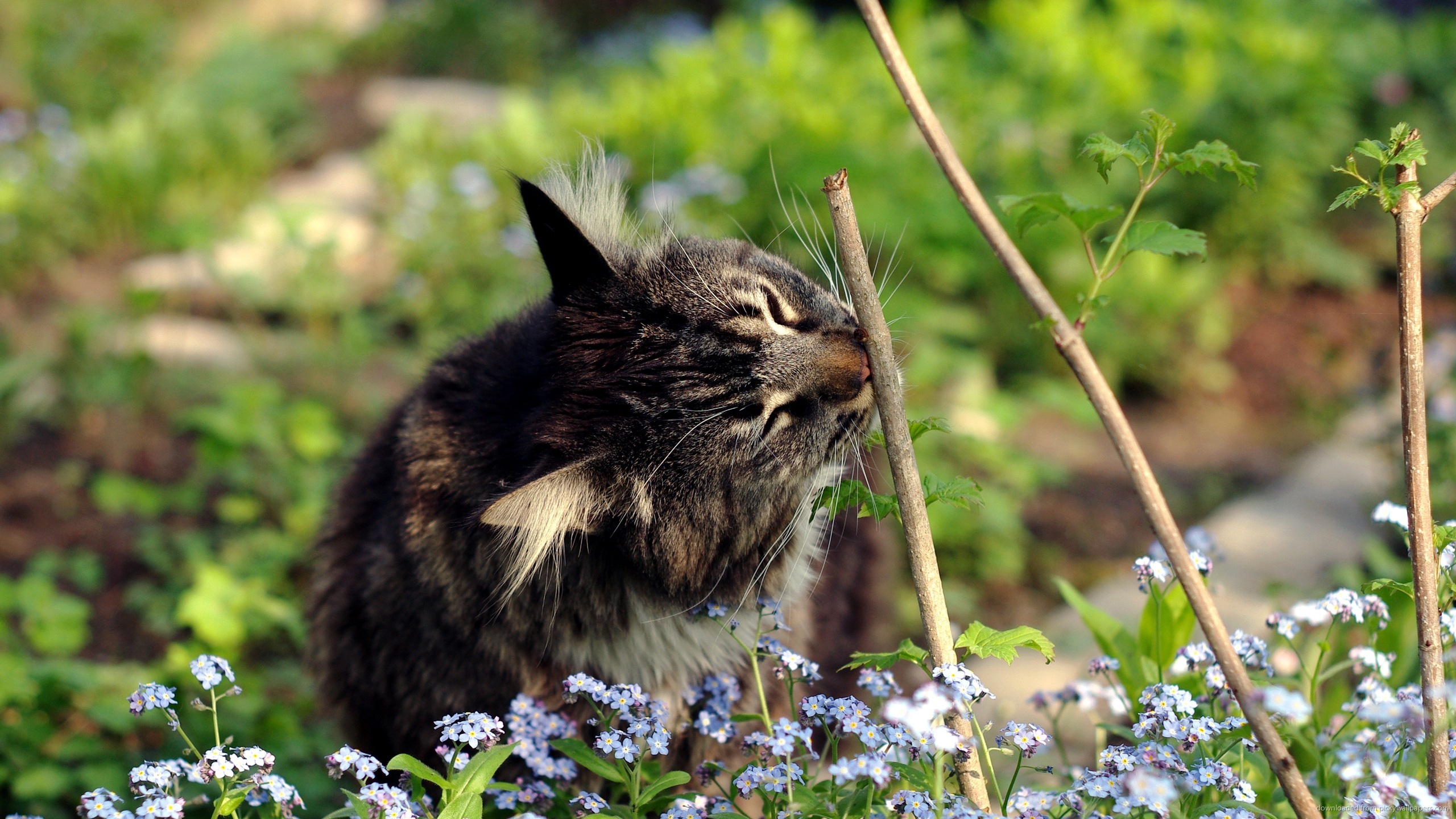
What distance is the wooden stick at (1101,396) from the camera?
1.24m

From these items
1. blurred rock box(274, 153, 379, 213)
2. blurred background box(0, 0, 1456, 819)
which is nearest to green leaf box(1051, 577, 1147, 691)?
blurred background box(0, 0, 1456, 819)

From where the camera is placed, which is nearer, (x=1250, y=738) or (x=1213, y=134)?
(x=1250, y=738)

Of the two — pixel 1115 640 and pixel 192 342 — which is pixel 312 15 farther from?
pixel 1115 640

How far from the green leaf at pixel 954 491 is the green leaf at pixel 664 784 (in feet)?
1.65

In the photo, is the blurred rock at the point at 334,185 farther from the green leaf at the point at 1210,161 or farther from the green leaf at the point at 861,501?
the green leaf at the point at 1210,161

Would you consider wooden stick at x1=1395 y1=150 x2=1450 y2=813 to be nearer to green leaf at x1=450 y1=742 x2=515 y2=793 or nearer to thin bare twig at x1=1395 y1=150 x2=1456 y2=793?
thin bare twig at x1=1395 y1=150 x2=1456 y2=793

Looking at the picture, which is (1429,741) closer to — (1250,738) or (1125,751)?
(1250,738)

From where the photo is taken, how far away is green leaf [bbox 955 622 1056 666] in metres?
1.39

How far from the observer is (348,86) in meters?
8.50

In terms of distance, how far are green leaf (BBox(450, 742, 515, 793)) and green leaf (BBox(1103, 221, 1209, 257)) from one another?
1023 millimetres

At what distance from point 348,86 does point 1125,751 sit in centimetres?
854

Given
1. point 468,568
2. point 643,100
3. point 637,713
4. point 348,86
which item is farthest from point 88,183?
point 637,713

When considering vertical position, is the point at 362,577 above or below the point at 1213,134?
below

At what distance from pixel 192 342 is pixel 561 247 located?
341cm
